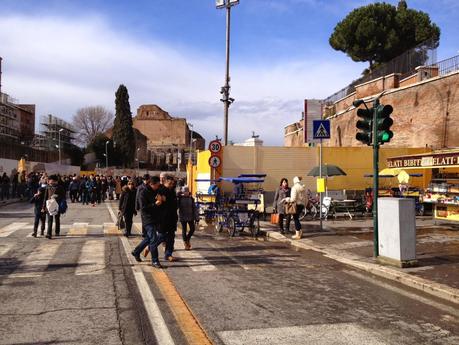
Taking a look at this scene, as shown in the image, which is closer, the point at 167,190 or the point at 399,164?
the point at 167,190

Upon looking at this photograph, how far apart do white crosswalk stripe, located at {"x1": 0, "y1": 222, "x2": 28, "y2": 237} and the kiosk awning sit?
12.7 meters

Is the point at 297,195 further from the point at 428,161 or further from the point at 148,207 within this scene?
the point at 148,207

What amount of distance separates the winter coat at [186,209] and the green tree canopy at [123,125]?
7229 cm

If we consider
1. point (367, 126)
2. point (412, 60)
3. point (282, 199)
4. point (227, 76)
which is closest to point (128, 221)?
point (282, 199)

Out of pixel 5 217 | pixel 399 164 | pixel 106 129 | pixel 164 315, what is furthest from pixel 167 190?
pixel 106 129

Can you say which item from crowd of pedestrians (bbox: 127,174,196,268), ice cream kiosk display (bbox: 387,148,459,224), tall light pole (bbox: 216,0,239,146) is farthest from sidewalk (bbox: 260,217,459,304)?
tall light pole (bbox: 216,0,239,146)

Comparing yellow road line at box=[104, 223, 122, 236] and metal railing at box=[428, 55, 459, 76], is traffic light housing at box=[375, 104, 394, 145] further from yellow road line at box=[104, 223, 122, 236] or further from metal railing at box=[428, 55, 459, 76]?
metal railing at box=[428, 55, 459, 76]

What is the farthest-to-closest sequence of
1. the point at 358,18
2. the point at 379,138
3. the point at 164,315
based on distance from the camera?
the point at 358,18 < the point at 379,138 < the point at 164,315

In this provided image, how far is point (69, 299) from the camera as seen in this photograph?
6.71 m

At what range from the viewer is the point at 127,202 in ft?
46.4

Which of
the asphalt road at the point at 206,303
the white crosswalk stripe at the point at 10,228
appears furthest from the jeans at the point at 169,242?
the white crosswalk stripe at the point at 10,228

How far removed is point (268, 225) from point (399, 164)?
5.12 meters

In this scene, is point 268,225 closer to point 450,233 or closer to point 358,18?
point 450,233

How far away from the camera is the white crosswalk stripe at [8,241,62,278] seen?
8.47 m
